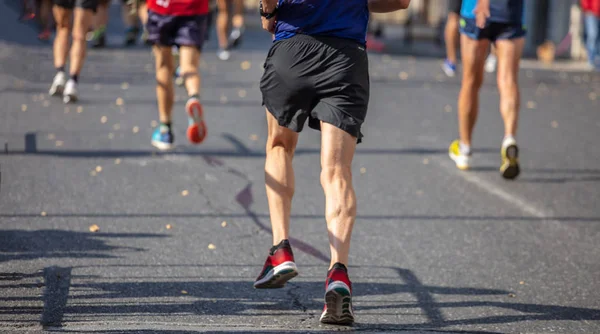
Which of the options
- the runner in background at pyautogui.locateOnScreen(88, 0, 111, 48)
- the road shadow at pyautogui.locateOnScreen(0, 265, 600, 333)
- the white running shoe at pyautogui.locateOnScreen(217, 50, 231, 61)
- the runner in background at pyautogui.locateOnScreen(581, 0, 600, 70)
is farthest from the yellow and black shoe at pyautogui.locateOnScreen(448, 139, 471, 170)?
the runner in background at pyautogui.locateOnScreen(88, 0, 111, 48)

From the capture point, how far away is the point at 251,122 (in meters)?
10.9

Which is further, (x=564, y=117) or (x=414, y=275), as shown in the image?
(x=564, y=117)

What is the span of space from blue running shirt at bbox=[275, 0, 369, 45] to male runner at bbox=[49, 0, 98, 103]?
21.5ft

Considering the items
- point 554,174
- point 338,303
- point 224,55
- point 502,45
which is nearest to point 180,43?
point 502,45

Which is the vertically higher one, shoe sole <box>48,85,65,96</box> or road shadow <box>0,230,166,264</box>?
road shadow <box>0,230,166,264</box>

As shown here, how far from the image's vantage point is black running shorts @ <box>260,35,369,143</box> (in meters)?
4.83

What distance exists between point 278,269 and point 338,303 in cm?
41

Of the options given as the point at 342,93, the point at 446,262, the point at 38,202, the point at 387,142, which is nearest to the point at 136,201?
the point at 38,202

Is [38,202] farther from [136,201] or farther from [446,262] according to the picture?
[446,262]

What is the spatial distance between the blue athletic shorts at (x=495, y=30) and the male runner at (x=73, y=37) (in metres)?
4.36

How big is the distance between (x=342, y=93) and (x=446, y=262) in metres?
1.64

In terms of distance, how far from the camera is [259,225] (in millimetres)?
6793

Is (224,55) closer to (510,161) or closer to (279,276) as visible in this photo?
(510,161)

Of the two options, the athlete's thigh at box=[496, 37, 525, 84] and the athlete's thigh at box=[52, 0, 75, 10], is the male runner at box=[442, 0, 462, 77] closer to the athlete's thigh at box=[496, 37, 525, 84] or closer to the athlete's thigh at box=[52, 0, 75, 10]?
the athlete's thigh at box=[52, 0, 75, 10]
